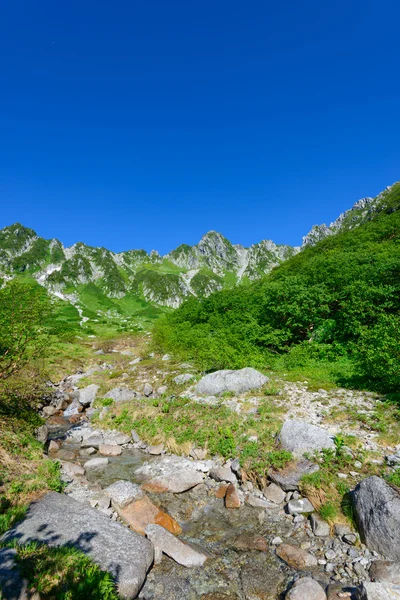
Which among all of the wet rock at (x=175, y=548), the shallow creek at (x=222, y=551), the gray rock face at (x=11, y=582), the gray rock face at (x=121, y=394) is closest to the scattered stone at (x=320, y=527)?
the shallow creek at (x=222, y=551)

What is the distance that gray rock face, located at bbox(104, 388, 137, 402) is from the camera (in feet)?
71.4

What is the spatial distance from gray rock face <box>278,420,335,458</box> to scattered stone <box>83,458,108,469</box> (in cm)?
895

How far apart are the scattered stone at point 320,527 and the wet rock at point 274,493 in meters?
1.52

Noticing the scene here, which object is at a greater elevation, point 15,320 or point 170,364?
point 15,320

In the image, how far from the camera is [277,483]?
11.5m

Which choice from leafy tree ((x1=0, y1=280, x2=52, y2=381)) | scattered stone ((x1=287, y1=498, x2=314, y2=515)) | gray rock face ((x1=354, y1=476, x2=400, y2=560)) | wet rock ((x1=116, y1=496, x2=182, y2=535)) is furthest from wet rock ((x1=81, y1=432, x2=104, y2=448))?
gray rock face ((x1=354, y1=476, x2=400, y2=560))

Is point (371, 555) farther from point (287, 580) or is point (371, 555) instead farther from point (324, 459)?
point (324, 459)

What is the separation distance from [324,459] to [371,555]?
3386mm

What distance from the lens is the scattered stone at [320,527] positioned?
9141mm

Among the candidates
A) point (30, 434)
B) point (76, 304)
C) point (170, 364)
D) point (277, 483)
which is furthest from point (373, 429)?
point (76, 304)

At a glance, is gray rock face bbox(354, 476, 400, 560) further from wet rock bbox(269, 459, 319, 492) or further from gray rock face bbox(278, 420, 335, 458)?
gray rock face bbox(278, 420, 335, 458)

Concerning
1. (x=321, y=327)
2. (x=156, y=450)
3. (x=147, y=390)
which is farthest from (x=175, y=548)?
(x=321, y=327)

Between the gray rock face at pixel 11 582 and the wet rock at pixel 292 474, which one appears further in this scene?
the wet rock at pixel 292 474

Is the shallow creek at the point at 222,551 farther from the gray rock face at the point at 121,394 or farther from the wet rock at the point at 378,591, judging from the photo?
the gray rock face at the point at 121,394
